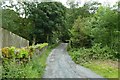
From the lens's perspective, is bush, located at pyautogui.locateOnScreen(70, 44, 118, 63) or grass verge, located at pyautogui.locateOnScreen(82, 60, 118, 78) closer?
grass verge, located at pyautogui.locateOnScreen(82, 60, 118, 78)

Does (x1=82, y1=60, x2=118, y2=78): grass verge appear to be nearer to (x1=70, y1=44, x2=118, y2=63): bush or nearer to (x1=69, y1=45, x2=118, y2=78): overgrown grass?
(x1=69, y1=45, x2=118, y2=78): overgrown grass

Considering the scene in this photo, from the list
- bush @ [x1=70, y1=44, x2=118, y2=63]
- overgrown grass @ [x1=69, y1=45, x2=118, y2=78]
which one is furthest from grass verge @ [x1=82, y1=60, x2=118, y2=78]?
bush @ [x1=70, y1=44, x2=118, y2=63]

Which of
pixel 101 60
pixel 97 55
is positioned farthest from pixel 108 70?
pixel 97 55

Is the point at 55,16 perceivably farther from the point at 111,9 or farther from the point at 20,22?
the point at 111,9

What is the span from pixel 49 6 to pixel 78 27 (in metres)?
1.63

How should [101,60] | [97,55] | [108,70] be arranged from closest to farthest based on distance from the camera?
[108,70] → [101,60] → [97,55]

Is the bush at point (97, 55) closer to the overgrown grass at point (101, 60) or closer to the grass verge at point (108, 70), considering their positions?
the overgrown grass at point (101, 60)

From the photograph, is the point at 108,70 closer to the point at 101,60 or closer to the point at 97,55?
the point at 101,60

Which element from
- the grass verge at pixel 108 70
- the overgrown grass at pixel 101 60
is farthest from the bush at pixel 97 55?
the grass verge at pixel 108 70

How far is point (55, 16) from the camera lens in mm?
7984

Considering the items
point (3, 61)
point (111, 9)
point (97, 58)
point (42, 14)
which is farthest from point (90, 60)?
point (3, 61)

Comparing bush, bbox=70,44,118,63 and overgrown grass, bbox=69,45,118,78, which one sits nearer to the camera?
overgrown grass, bbox=69,45,118,78

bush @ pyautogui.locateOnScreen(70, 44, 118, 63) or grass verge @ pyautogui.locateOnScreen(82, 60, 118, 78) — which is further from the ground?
bush @ pyautogui.locateOnScreen(70, 44, 118, 63)

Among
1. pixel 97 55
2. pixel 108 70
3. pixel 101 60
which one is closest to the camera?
pixel 108 70
